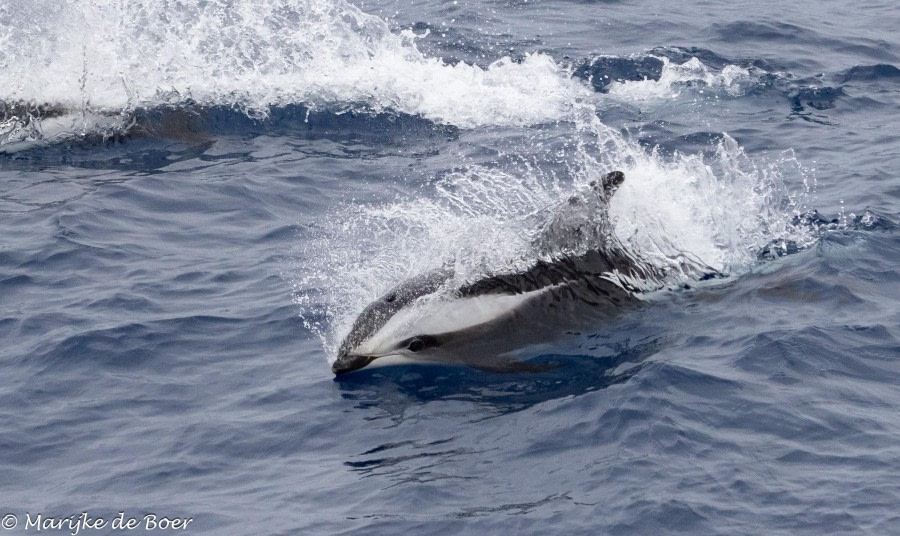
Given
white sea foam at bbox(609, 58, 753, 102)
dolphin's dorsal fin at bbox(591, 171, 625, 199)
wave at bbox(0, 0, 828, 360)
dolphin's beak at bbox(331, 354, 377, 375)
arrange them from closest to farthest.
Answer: dolphin's beak at bbox(331, 354, 377, 375), dolphin's dorsal fin at bbox(591, 171, 625, 199), wave at bbox(0, 0, 828, 360), white sea foam at bbox(609, 58, 753, 102)

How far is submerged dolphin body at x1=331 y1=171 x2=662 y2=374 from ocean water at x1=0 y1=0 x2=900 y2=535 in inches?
8.9

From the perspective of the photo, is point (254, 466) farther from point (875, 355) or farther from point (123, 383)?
point (875, 355)

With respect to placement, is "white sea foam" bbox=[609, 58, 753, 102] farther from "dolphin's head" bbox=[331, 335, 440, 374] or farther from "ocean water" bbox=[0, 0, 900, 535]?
"dolphin's head" bbox=[331, 335, 440, 374]

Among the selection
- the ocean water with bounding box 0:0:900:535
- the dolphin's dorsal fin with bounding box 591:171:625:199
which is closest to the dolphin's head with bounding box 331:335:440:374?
the ocean water with bounding box 0:0:900:535

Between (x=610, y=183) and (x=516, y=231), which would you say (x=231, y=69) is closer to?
(x=516, y=231)

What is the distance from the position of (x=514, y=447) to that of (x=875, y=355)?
390 cm

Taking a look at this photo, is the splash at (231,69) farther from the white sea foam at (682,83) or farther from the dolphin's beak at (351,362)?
the dolphin's beak at (351,362)

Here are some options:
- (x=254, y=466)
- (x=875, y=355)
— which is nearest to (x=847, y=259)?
(x=875, y=355)

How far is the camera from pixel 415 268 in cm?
1242

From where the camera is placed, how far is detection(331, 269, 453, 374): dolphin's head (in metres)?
11.5

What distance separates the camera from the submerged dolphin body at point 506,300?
37.9 feet

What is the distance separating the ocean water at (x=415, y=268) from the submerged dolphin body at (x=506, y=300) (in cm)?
23

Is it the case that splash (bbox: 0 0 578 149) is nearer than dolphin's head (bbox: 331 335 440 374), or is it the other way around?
dolphin's head (bbox: 331 335 440 374)

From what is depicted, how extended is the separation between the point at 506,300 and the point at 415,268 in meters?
1.17
